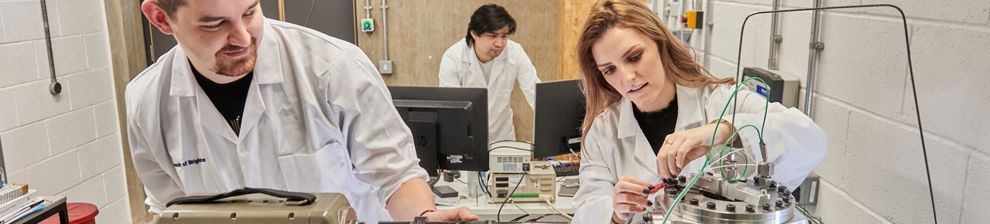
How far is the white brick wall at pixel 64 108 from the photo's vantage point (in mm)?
2680

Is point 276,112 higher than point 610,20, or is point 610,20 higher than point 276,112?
point 610,20

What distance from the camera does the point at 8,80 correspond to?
266cm

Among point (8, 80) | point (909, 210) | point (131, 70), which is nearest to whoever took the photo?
point (909, 210)

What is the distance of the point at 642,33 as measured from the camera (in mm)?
1639

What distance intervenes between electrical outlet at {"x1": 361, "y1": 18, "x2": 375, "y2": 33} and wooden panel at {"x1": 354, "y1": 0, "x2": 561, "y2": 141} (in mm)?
37

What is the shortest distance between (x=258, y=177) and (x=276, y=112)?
0.54ft

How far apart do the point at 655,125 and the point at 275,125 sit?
0.93 m

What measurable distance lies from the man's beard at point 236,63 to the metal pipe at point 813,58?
4.49ft

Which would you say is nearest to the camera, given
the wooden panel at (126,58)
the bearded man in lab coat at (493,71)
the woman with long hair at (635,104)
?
the woman with long hair at (635,104)

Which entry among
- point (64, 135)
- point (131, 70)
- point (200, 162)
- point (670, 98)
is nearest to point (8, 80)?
point (64, 135)

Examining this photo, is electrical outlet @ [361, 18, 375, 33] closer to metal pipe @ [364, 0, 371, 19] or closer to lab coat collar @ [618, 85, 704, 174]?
metal pipe @ [364, 0, 371, 19]

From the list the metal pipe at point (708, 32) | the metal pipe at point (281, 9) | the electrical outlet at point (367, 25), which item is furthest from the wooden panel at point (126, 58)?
the metal pipe at point (708, 32)

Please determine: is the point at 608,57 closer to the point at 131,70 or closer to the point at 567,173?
the point at 567,173

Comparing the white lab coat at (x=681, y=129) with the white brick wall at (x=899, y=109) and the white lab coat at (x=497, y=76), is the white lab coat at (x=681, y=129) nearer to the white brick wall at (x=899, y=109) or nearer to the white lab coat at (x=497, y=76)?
the white brick wall at (x=899, y=109)
